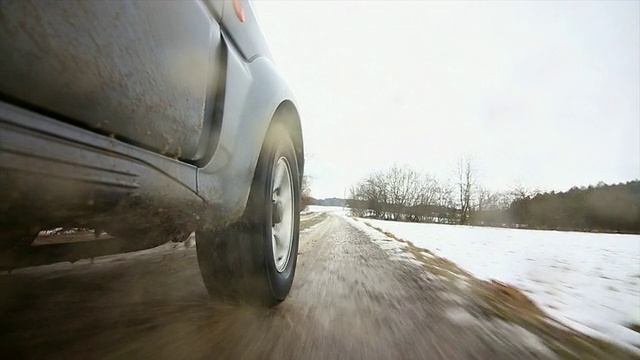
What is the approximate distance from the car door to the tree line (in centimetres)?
2853

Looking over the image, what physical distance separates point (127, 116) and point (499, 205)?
49397 mm

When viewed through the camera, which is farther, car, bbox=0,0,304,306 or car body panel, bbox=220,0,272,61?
car body panel, bbox=220,0,272,61

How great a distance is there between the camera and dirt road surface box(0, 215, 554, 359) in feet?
5.42

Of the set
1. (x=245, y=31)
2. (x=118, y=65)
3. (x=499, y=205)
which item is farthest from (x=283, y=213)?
(x=499, y=205)

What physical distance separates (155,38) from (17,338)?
1439mm

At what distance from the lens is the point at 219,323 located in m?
1.98

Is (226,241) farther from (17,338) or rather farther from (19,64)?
(19,64)

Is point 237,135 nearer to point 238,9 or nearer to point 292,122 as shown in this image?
point 238,9

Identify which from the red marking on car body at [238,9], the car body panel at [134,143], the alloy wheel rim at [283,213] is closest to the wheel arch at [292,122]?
the alloy wheel rim at [283,213]

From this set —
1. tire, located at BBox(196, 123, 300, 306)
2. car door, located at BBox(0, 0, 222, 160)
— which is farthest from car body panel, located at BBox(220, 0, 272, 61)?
tire, located at BBox(196, 123, 300, 306)

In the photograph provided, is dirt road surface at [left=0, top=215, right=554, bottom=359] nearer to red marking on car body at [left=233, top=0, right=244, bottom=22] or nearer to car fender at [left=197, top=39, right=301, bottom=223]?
car fender at [left=197, top=39, right=301, bottom=223]

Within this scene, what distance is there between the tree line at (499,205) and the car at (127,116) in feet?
92.9

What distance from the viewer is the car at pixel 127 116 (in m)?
0.79

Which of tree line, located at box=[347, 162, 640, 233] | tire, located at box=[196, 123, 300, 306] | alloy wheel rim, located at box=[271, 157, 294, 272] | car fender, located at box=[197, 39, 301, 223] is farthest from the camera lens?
tree line, located at box=[347, 162, 640, 233]
